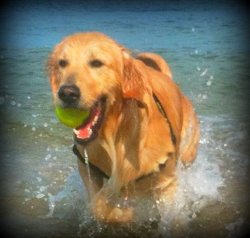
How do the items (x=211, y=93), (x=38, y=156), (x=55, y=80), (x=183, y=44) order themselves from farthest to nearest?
(x=183, y=44)
(x=211, y=93)
(x=38, y=156)
(x=55, y=80)

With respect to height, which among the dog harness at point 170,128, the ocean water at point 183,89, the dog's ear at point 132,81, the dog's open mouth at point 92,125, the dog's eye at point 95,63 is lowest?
the ocean water at point 183,89

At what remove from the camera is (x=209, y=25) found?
5.84 meters

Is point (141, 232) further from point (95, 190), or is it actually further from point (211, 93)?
point (211, 93)

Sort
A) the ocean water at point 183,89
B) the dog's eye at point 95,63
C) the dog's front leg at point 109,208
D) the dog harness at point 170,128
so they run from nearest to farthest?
1. the dog's eye at point 95,63
2. the dog harness at point 170,128
3. the dog's front leg at point 109,208
4. the ocean water at point 183,89

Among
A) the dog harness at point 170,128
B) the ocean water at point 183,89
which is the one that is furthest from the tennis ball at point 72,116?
the ocean water at point 183,89

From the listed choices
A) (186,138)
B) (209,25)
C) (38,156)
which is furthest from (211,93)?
(38,156)

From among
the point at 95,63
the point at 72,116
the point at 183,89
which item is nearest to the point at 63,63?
the point at 95,63

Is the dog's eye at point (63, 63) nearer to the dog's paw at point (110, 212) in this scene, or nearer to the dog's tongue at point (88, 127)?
the dog's tongue at point (88, 127)

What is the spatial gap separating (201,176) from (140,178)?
2.98ft

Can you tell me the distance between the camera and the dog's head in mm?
2674

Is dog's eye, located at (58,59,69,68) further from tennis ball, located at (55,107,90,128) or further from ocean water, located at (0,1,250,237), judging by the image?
ocean water, located at (0,1,250,237)

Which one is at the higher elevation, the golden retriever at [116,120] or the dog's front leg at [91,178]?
the golden retriever at [116,120]

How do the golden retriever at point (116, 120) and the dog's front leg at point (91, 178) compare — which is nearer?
the golden retriever at point (116, 120)

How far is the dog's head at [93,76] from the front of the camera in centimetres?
267
